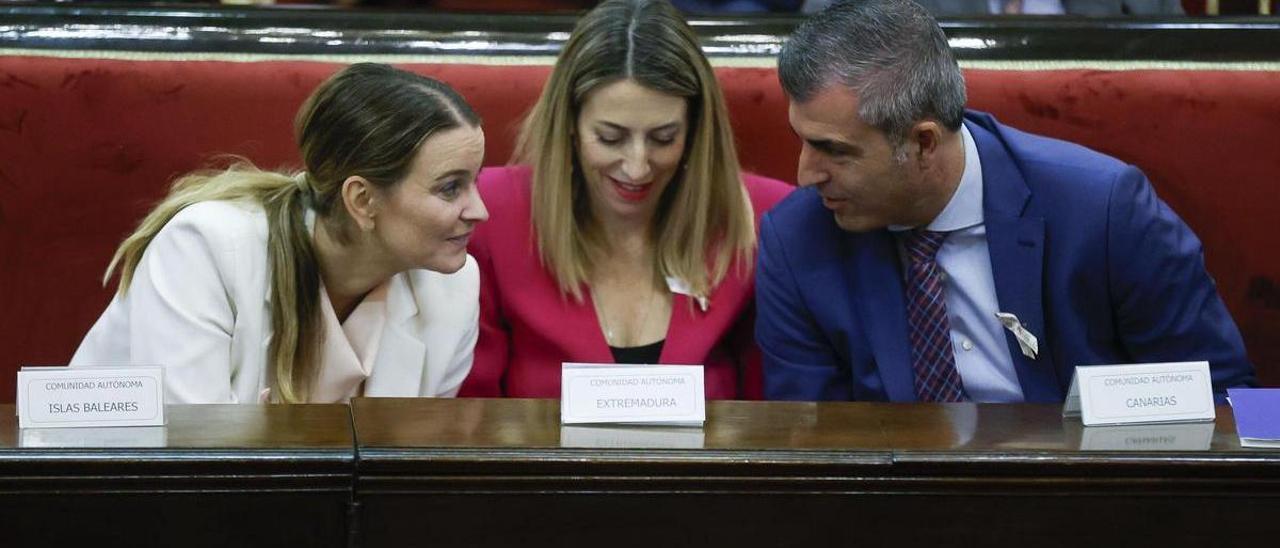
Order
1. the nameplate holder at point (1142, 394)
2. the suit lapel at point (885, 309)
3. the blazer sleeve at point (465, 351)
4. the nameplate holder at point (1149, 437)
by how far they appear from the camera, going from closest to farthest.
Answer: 1. the nameplate holder at point (1149, 437)
2. the nameplate holder at point (1142, 394)
3. the suit lapel at point (885, 309)
4. the blazer sleeve at point (465, 351)

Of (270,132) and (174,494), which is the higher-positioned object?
(270,132)

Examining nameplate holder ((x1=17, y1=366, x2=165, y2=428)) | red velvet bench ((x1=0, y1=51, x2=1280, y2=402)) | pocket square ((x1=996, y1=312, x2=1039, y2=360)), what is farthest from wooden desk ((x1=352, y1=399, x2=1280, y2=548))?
red velvet bench ((x1=0, y1=51, x2=1280, y2=402))

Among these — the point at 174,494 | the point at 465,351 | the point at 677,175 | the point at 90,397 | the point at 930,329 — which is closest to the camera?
the point at 174,494

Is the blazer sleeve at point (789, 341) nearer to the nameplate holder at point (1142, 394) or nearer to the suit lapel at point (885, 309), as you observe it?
the suit lapel at point (885, 309)

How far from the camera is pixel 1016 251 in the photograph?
76.4 inches

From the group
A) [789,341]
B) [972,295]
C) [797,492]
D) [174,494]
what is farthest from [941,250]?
[174,494]

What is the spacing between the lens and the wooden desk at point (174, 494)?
135 centimetres

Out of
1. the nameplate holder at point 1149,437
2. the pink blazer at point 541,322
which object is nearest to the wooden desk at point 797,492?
the nameplate holder at point 1149,437

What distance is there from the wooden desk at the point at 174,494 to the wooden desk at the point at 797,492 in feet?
0.13

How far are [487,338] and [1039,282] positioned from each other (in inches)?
29.0

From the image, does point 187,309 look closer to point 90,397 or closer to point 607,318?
point 90,397

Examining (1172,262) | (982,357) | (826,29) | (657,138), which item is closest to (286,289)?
(657,138)

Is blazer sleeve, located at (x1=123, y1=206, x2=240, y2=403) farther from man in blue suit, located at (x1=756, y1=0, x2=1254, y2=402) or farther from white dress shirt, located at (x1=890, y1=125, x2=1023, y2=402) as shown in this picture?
white dress shirt, located at (x1=890, y1=125, x2=1023, y2=402)

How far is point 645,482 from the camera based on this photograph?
1.40 meters
